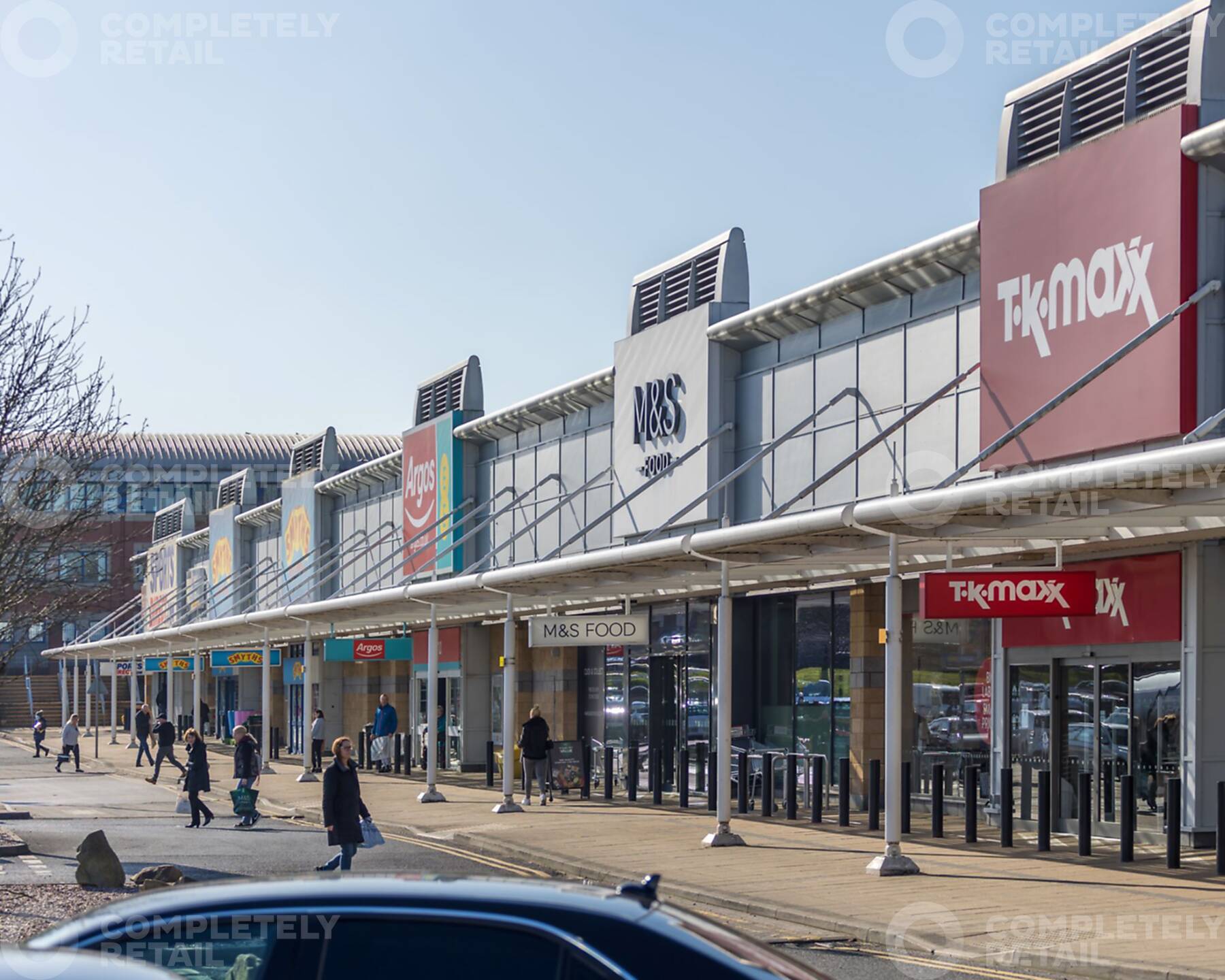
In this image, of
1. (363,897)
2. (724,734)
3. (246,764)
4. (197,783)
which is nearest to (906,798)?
(724,734)

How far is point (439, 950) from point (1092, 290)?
1659 cm

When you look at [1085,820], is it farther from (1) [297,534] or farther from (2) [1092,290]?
(1) [297,534]

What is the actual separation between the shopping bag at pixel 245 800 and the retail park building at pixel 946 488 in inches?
166

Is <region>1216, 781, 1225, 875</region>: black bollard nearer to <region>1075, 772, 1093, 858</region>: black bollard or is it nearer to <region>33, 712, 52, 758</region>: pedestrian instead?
<region>1075, 772, 1093, 858</region>: black bollard

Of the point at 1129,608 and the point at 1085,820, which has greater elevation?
the point at 1129,608

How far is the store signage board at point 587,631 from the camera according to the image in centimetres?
2452

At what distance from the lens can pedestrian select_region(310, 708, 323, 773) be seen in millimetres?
37281

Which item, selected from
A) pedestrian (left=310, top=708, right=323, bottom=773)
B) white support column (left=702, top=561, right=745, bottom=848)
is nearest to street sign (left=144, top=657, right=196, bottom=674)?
pedestrian (left=310, top=708, right=323, bottom=773)

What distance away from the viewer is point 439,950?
14.7 ft

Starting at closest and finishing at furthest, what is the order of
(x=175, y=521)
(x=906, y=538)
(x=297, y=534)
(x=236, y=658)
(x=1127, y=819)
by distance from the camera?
1. (x=906, y=538)
2. (x=1127, y=819)
3. (x=236, y=658)
4. (x=297, y=534)
5. (x=175, y=521)

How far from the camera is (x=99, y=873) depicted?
55.1 ft

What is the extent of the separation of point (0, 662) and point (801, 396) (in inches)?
475

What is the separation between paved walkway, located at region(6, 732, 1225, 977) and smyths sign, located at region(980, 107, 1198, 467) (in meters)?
4.76

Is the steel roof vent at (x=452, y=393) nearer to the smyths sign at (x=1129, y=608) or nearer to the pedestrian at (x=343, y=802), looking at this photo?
the smyths sign at (x=1129, y=608)
